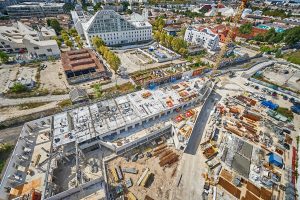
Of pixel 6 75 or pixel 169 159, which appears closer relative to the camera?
pixel 169 159

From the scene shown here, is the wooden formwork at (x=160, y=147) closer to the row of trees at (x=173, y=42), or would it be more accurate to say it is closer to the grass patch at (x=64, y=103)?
the grass patch at (x=64, y=103)

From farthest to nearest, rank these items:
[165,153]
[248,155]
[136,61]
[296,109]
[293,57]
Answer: [293,57]
[136,61]
[296,109]
[165,153]
[248,155]

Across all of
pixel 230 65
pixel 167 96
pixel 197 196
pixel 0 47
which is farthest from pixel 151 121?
pixel 0 47

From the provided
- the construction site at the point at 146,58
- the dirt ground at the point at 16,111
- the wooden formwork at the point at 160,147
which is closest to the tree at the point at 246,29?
the construction site at the point at 146,58

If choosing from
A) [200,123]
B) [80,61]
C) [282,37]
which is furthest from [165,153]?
[282,37]

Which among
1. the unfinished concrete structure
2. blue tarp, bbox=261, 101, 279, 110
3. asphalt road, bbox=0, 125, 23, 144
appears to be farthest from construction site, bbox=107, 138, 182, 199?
blue tarp, bbox=261, 101, 279, 110

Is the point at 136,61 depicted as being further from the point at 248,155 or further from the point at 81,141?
the point at 248,155

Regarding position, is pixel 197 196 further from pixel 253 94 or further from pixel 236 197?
pixel 253 94
